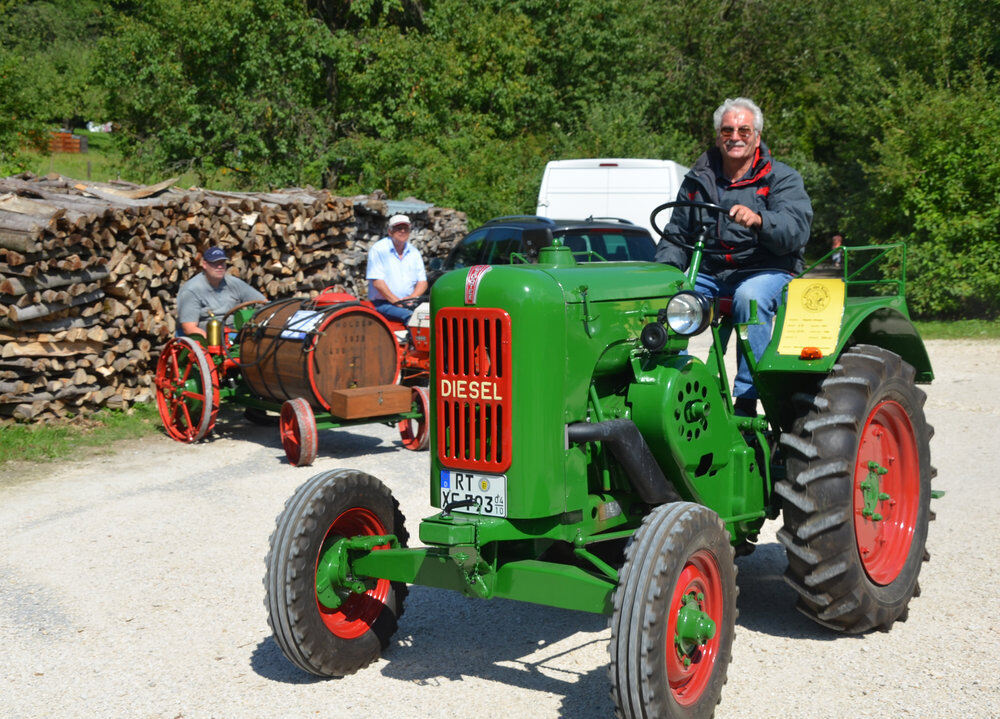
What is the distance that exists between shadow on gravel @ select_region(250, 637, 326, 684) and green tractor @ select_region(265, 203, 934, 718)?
21 centimetres

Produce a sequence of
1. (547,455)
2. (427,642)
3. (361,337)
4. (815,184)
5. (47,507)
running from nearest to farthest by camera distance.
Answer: (547,455) < (427,642) < (47,507) < (361,337) < (815,184)

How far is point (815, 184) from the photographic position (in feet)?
88.6

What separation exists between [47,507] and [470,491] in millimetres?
4312

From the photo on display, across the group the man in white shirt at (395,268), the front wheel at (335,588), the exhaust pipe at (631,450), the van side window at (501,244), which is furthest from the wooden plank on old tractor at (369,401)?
the exhaust pipe at (631,450)

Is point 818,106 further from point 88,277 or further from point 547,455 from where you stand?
point 547,455

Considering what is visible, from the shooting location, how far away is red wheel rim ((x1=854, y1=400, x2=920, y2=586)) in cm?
479

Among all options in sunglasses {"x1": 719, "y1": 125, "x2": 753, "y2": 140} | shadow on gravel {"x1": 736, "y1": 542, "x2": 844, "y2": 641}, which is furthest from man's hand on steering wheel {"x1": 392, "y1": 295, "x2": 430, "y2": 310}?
sunglasses {"x1": 719, "y1": 125, "x2": 753, "y2": 140}

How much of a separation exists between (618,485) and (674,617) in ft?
2.19

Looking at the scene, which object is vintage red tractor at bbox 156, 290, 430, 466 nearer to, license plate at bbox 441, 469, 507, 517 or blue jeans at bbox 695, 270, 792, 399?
blue jeans at bbox 695, 270, 792, 399

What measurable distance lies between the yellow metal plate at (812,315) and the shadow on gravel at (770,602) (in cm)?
117

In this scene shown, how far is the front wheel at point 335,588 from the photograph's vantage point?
399 cm

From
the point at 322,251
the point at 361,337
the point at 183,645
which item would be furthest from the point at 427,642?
the point at 322,251

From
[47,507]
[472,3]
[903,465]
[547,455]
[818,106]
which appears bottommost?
[47,507]

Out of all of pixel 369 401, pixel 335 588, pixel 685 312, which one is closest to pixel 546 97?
pixel 369 401
